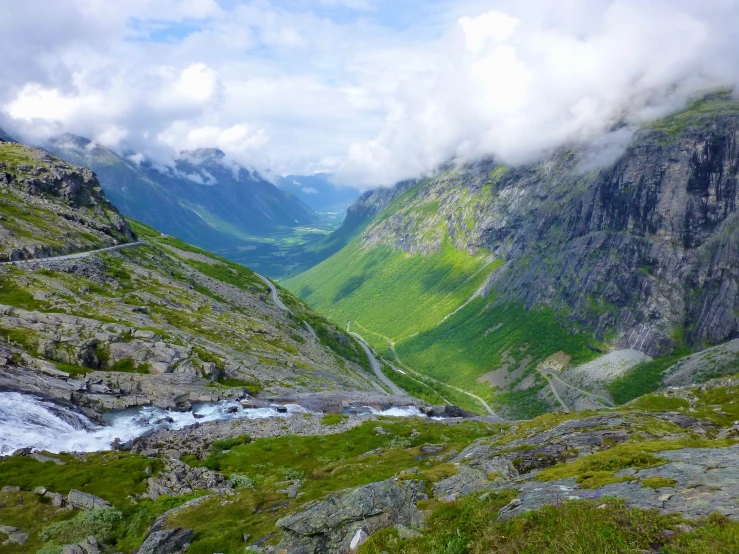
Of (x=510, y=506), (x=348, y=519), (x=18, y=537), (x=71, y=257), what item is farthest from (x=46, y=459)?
(x=71, y=257)

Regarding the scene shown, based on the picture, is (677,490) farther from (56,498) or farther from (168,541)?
(56,498)

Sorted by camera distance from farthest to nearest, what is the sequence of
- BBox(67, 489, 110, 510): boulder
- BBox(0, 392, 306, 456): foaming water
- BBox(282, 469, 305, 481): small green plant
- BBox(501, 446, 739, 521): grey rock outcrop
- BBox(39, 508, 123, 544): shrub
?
BBox(0, 392, 306, 456): foaming water, BBox(282, 469, 305, 481): small green plant, BBox(67, 489, 110, 510): boulder, BBox(39, 508, 123, 544): shrub, BBox(501, 446, 739, 521): grey rock outcrop

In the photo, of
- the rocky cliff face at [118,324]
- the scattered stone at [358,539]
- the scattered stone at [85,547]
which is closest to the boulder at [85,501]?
the scattered stone at [85,547]

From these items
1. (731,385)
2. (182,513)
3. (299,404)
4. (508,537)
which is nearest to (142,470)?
(182,513)

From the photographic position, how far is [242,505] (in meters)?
37.6

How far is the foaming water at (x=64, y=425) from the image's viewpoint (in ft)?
190

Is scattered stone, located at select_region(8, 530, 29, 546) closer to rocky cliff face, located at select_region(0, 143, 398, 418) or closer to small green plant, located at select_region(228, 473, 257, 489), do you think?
small green plant, located at select_region(228, 473, 257, 489)

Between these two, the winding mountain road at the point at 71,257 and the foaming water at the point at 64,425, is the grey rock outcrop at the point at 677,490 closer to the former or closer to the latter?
the foaming water at the point at 64,425

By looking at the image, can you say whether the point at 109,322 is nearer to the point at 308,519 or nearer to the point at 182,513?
the point at 182,513

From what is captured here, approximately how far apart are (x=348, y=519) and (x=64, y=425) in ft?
→ 186

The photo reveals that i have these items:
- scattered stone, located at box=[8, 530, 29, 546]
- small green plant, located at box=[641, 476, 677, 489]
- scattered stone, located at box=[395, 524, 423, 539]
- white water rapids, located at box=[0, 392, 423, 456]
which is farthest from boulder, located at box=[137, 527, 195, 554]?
white water rapids, located at box=[0, 392, 423, 456]

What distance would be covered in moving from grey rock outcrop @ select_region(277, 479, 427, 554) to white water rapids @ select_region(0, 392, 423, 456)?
1915 inches

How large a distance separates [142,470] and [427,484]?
37.1 m

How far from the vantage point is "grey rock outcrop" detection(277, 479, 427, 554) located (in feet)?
79.8
